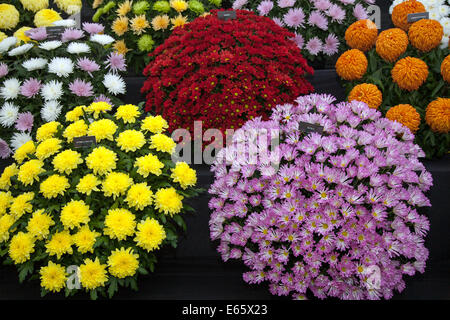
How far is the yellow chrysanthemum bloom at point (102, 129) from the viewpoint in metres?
1.33

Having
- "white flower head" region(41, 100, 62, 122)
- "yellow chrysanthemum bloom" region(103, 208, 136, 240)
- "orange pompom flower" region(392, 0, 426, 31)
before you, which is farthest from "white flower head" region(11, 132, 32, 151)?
"orange pompom flower" region(392, 0, 426, 31)

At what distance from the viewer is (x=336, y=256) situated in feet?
3.79

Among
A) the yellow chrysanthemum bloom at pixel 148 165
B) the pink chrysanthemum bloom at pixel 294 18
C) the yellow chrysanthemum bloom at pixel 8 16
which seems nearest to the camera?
the yellow chrysanthemum bloom at pixel 148 165

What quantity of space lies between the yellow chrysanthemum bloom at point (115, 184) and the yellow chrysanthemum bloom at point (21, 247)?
28 centimetres

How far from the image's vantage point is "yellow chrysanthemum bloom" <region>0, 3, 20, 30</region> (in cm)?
229

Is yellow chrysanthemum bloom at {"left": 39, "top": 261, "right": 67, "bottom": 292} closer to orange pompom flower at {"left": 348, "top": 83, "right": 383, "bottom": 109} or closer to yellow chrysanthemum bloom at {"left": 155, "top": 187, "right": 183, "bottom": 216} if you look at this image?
yellow chrysanthemum bloom at {"left": 155, "top": 187, "right": 183, "bottom": 216}

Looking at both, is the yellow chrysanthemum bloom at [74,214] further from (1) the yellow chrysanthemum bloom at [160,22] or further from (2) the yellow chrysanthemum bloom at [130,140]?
(1) the yellow chrysanthemum bloom at [160,22]

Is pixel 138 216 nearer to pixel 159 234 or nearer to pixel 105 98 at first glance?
pixel 159 234

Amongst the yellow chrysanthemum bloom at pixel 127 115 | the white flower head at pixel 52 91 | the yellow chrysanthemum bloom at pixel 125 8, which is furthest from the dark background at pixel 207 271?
the yellow chrysanthemum bloom at pixel 125 8

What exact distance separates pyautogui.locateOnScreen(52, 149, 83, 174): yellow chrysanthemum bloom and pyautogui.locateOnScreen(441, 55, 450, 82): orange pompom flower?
150cm

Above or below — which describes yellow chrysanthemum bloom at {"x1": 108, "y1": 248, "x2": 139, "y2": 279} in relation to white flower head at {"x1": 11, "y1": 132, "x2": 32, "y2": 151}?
below

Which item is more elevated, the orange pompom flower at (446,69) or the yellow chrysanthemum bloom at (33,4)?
the yellow chrysanthemum bloom at (33,4)

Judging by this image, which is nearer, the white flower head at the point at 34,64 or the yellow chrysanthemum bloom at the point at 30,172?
the yellow chrysanthemum bloom at the point at 30,172

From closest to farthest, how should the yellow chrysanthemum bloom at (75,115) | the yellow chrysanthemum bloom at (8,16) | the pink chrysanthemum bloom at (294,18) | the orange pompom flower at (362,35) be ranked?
the yellow chrysanthemum bloom at (75,115) < the orange pompom flower at (362,35) < the pink chrysanthemum bloom at (294,18) < the yellow chrysanthemum bloom at (8,16)
